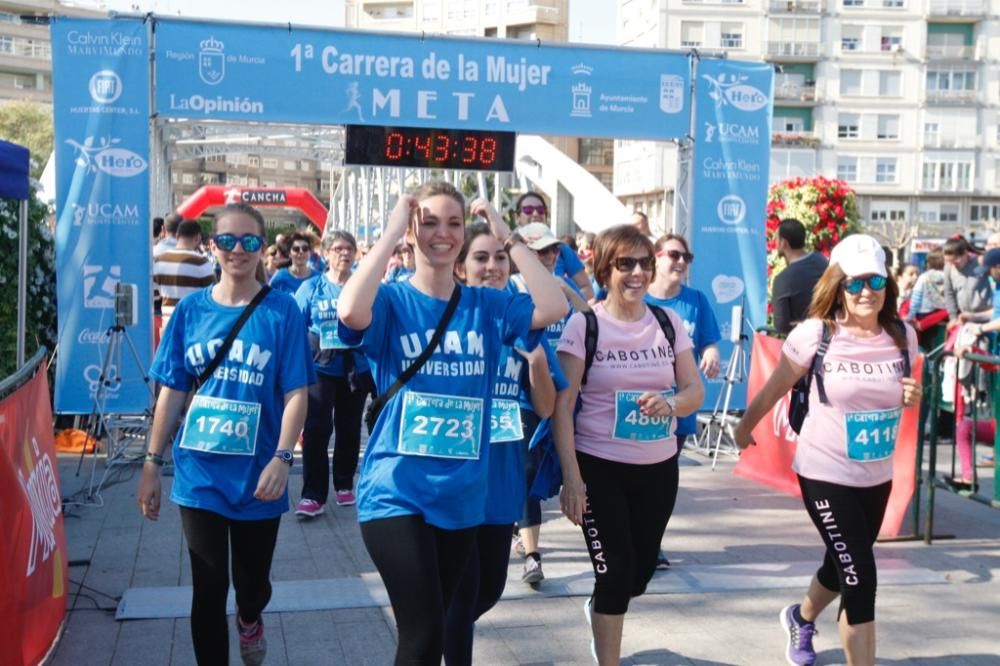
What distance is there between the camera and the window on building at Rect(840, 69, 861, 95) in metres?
68.9

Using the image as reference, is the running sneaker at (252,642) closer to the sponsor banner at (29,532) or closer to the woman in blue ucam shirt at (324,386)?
the sponsor banner at (29,532)

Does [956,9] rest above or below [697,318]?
above

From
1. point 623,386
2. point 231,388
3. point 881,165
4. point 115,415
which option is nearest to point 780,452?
point 623,386

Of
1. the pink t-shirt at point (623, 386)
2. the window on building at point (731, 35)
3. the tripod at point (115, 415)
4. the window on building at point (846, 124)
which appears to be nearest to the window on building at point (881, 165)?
the window on building at point (846, 124)

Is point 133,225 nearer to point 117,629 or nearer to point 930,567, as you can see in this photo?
point 117,629

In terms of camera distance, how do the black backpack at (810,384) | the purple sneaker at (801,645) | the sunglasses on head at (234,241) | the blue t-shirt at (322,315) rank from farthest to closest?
the blue t-shirt at (322,315)
the purple sneaker at (801,645)
the black backpack at (810,384)
the sunglasses on head at (234,241)

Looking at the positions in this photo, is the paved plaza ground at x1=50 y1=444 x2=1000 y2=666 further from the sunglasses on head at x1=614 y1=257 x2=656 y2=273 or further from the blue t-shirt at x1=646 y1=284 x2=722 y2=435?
the sunglasses on head at x1=614 y1=257 x2=656 y2=273

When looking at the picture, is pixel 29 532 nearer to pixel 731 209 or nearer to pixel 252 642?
pixel 252 642

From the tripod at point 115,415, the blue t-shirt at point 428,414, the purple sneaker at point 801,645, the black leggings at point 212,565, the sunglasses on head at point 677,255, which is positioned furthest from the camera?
the tripod at point 115,415

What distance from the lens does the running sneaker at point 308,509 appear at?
306 inches

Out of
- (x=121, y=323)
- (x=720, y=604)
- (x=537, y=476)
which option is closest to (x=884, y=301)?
(x=537, y=476)

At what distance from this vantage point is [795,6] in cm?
6806

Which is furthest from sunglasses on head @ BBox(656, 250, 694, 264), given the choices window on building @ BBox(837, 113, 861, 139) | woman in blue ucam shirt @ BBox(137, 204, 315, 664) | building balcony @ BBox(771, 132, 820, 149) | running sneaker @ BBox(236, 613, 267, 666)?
window on building @ BBox(837, 113, 861, 139)

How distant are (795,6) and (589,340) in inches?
2715
